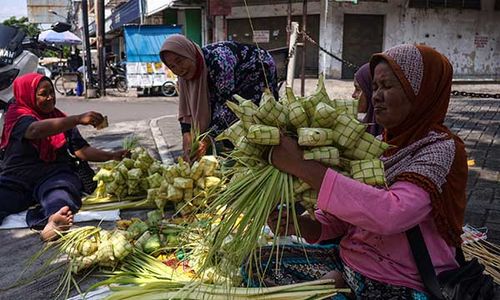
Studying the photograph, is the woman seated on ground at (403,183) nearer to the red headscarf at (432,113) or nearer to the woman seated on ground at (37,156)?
the red headscarf at (432,113)

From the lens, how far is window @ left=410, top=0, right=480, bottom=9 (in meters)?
16.4

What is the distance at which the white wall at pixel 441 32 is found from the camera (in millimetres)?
16031

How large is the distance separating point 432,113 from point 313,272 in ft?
2.76

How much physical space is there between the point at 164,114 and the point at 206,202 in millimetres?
8771

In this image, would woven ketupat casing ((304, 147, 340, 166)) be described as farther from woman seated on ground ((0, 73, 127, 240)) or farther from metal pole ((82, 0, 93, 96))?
metal pole ((82, 0, 93, 96))

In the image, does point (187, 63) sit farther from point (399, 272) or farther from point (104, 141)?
point (104, 141)

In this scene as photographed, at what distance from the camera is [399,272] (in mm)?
1707

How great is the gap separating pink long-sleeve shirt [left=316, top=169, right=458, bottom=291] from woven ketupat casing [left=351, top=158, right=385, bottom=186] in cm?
2

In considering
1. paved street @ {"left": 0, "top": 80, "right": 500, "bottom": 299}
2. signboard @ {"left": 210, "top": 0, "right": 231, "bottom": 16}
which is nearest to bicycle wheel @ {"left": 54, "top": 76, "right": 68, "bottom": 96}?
paved street @ {"left": 0, "top": 80, "right": 500, "bottom": 299}

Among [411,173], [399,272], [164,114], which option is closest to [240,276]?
[399,272]

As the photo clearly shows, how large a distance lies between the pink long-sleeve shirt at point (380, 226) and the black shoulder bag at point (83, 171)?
286 cm

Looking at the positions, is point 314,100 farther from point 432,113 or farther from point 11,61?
point 11,61

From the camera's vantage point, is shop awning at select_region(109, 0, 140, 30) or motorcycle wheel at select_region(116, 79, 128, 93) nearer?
motorcycle wheel at select_region(116, 79, 128, 93)

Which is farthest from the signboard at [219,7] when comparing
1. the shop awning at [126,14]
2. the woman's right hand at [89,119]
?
the shop awning at [126,14]
